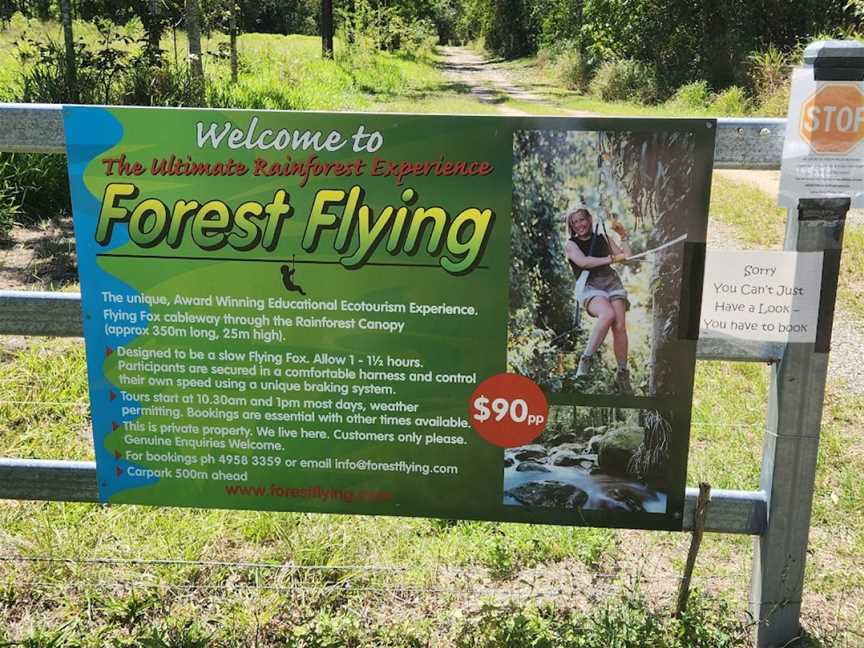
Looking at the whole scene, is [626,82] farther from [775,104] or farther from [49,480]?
[49,480]

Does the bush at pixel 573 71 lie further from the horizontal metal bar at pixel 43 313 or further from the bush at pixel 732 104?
the horizontal metal bar at pixel 43 313

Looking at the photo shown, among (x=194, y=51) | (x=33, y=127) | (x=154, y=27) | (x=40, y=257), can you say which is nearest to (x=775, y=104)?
(x=194, y=51)

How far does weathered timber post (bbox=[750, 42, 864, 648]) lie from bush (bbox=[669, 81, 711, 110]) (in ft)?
68.9

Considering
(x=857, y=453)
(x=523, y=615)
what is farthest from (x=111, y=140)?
(x=857, y=453)

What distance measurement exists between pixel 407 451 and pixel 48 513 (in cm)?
172

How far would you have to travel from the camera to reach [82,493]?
3088 millimetres

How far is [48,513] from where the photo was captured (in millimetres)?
3617

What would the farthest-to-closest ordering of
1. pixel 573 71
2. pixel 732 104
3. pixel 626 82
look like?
pixel 573 71
pixel 626 82
pixel 732 104

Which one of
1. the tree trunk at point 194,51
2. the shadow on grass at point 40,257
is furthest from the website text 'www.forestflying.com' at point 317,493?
the tree trunk at point 194,51

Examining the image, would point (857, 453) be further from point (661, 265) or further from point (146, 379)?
point (146, 379)

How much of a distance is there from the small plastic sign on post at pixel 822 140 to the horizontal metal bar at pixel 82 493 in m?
0.98

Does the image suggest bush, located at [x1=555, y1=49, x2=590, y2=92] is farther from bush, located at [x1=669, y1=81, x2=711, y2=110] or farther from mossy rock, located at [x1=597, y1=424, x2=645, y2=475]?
mossy rock, located at [x1=597, y1=424, x2=645, y2=475]

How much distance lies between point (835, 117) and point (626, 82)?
26881 mm

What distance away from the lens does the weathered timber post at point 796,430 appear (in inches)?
97.9
